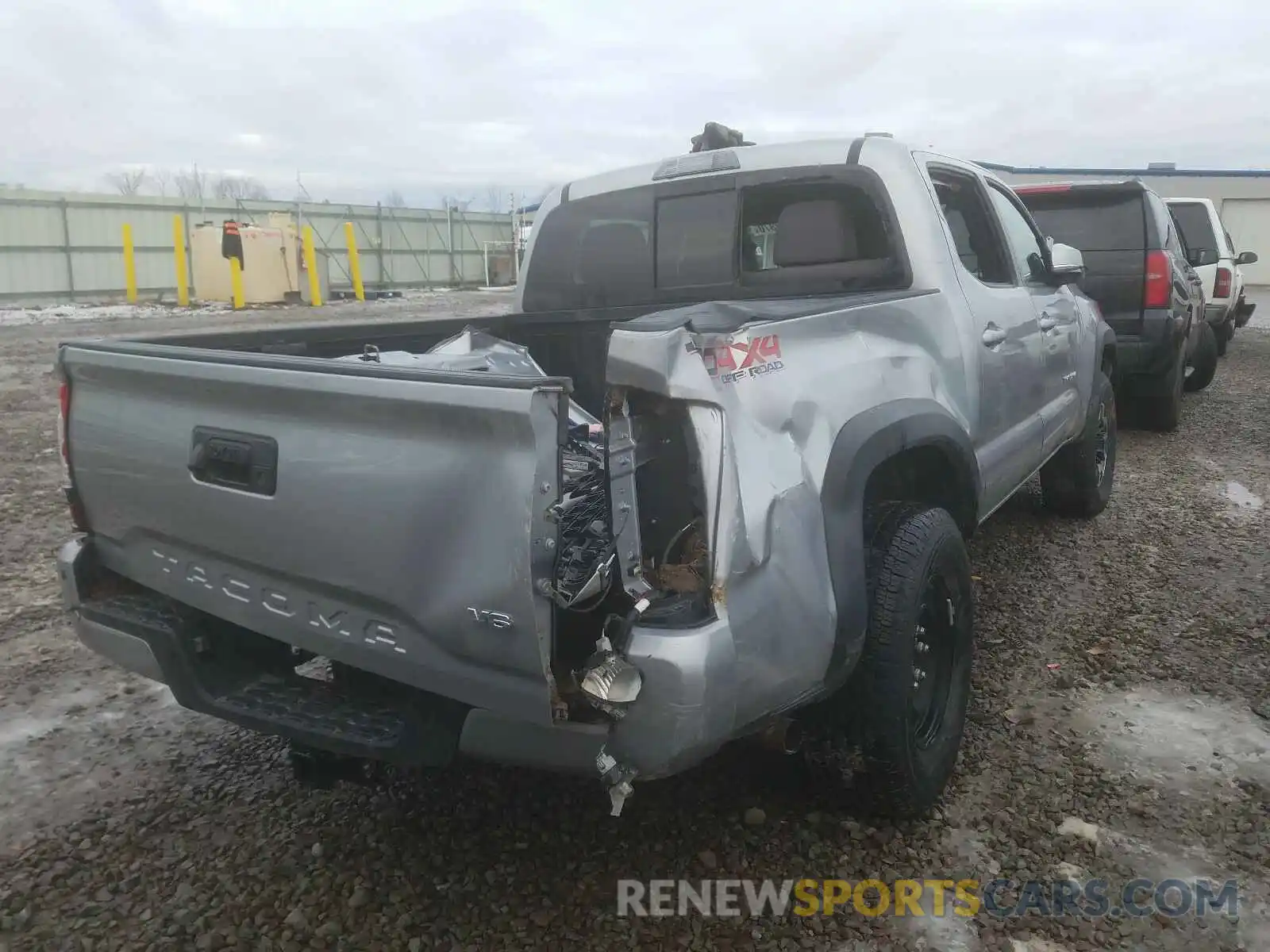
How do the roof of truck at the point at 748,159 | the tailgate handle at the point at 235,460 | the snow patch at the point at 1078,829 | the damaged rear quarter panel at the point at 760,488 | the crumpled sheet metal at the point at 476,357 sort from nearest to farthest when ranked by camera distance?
the damaged rear quarter panel at the point at 760,488 → the tailgate handle at the point at 235,460 → the snow patch at the point at 1078,829 → the crumpled sheet metal at the point at 476,357 → the roof of truck at the point at 748,159

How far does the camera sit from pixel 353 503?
205 centimetres

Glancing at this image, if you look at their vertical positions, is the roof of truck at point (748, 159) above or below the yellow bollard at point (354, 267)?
below

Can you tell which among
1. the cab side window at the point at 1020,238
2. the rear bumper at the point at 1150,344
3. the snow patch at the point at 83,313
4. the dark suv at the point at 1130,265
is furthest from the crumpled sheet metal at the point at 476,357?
the snow patch at the point at 83,313

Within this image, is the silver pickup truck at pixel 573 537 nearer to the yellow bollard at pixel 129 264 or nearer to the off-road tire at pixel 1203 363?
the off-road tire at pixel 1203 363

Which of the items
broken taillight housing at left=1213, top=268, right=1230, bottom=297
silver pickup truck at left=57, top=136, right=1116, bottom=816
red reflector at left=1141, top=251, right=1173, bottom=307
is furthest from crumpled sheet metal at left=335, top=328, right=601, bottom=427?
broken taillight housing at left=1213, top=268, right=1230, bottom=297

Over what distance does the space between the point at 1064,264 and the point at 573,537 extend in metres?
3.41

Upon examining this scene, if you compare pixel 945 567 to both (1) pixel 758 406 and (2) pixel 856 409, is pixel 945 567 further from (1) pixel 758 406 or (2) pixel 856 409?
(1) pixel 758 406

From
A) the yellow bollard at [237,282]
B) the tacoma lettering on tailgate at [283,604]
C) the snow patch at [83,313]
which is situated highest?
the yellow bollard at [237,282]

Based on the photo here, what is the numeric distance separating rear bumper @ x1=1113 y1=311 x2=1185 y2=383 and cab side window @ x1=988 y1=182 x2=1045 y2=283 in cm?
318

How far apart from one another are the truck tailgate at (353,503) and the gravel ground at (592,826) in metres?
0.71

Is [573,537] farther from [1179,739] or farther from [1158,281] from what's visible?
[1158,281]

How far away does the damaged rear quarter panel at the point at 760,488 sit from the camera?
6.62 ft

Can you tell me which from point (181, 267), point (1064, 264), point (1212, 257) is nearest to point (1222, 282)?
point (1212, 257)

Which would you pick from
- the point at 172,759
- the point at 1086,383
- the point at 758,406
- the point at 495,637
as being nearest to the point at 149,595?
the point at 172,759
